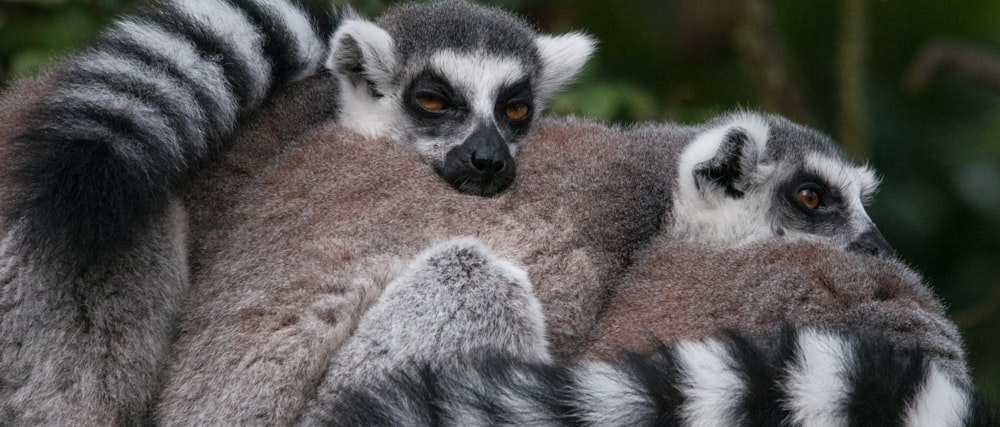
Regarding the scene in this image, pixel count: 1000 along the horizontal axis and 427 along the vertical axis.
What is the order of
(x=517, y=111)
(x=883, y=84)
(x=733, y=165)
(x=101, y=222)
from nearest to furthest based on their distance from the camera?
1. (x=101, y=222)
2. (x=733, y=165)
3. (x=517, y=111)
4. (x=883, y=84)

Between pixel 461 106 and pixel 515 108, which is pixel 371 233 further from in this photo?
pixel 515 108

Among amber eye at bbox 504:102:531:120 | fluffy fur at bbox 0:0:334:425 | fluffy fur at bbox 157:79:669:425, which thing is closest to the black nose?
fluffy fur at bbox 157:79:669:425

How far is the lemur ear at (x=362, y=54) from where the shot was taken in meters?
4.52

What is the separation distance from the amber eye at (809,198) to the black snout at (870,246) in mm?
208

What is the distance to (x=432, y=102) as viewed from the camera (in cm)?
462

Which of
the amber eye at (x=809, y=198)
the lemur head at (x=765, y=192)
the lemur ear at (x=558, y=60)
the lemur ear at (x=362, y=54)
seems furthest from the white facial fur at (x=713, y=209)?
the lemur ear at (x=362, y=54)

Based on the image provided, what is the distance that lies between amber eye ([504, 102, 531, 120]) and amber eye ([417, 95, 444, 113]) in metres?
0.28

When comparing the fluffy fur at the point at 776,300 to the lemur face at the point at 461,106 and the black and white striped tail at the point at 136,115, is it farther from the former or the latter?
the black and white striped tail at the point at 136,115

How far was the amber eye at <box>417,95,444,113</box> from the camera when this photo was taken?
459 centimetres

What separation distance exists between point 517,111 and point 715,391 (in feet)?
6.99

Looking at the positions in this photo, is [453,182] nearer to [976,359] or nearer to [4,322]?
[4,322]

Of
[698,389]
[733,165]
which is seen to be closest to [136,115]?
[698,389]

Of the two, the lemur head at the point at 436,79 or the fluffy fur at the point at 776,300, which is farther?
the lemur head at the point at 436,79

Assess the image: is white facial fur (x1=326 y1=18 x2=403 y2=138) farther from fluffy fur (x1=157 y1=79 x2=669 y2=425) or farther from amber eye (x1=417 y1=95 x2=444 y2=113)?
fluffy fur (x1=157 y1=79 x2=669 y2=425)
